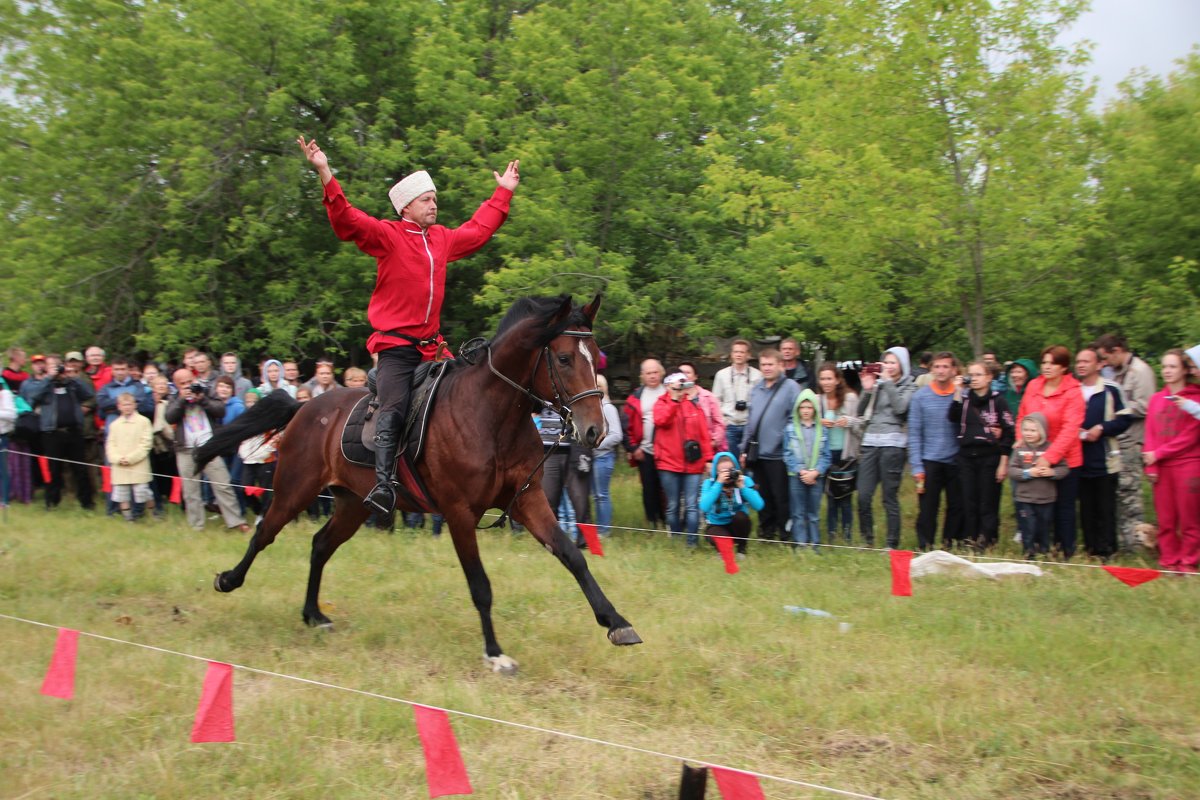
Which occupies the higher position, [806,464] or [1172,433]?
[1172,433]

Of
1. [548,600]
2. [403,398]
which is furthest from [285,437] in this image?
[548,600]

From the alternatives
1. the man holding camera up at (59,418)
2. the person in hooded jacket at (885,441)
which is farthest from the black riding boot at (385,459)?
the man holding camera up at (59,418)

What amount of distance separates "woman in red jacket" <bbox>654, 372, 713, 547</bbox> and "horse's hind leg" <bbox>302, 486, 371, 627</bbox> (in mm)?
3690

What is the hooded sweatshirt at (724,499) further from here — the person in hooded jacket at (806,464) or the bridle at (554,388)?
the bridle at (554,388)

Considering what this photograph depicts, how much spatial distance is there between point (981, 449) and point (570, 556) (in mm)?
5037

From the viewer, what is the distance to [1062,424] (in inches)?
351

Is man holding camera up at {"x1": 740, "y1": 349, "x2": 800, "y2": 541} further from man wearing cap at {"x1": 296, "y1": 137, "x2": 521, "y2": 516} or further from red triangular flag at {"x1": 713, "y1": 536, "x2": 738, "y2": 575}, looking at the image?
man wearing cap at {"x1": 296, "y1": 137, "x2": 521, "y2": 516}

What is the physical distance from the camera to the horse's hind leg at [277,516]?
7.55 meters

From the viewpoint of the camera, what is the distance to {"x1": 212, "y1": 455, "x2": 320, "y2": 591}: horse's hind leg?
7.55 metres

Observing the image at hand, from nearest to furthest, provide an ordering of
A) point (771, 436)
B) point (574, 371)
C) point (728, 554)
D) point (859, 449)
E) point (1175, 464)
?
point (574, 371)
point (1175, 464)
point (728, 554)
point (771, 436)
point (859, 449)

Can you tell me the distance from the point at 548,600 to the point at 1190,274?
9959 millimetres

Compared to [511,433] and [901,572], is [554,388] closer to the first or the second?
[511,433]

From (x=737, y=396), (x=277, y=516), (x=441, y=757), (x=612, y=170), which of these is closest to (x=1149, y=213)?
(x=737, y=396)

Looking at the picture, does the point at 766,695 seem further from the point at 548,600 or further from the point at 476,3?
the point at 476,3
